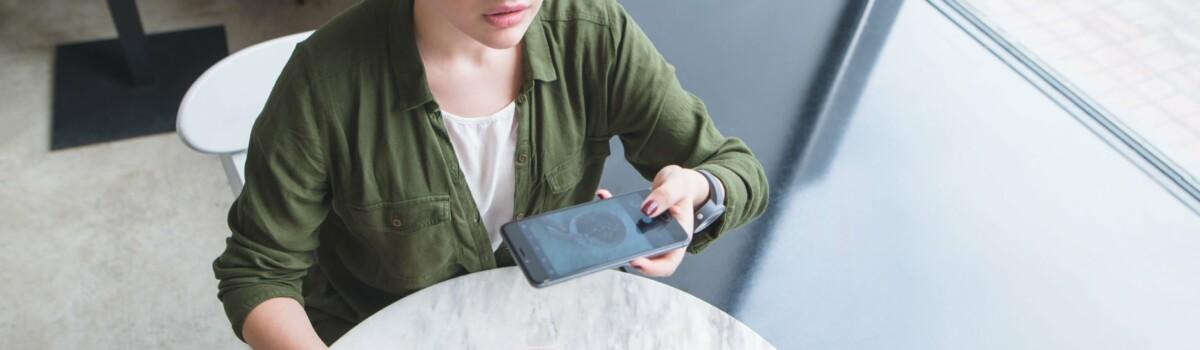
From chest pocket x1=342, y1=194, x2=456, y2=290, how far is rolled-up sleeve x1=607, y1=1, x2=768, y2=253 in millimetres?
229

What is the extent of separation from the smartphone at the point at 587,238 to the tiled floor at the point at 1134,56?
1.74 metres

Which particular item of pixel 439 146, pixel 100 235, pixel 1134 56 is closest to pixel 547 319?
pixel 439 146

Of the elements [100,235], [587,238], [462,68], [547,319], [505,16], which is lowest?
[100,235]

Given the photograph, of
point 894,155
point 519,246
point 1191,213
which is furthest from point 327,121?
point 1191,213

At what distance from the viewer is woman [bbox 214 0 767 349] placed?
0.89 metres

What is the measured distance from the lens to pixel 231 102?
1.27m

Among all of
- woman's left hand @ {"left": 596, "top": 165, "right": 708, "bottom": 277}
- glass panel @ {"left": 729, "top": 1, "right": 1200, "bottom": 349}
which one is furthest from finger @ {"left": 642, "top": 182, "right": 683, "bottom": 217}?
glass panel @ {"left": 729, "top": 1, "right": 1200, "bottom": 349}

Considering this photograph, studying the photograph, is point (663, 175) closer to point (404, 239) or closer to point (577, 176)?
point (577, 176)

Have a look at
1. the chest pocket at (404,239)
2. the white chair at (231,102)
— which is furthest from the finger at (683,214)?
the white chair at (231,102)

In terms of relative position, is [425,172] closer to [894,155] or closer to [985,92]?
[894,155]

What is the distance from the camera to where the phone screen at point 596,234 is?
3.04 ft

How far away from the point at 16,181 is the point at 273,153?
1489mm

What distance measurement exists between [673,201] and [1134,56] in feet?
5.78

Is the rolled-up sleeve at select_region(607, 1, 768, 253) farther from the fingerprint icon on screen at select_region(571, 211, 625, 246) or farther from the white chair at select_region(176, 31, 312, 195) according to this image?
the white chair at select_region(176, 31, 312, 195)
